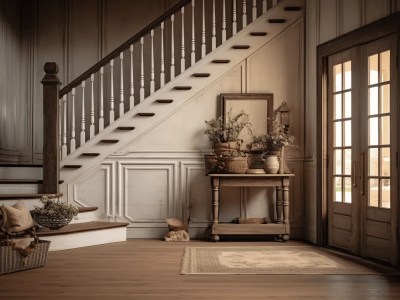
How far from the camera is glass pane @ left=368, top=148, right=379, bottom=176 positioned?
5.14 metres

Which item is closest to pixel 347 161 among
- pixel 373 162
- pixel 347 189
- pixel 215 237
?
pixel 347 189

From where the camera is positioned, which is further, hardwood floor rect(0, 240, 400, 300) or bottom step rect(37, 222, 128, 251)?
bottom step rect(37, 222, 128, 251)

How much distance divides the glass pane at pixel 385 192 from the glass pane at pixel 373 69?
1.02 metres

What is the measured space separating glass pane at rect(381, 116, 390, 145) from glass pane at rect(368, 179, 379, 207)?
0.41m

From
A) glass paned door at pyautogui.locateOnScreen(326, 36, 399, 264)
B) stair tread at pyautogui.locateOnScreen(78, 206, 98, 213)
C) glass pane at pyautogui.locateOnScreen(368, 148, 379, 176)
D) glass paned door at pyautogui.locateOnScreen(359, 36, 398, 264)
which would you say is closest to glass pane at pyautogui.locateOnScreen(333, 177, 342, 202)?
glass paned door at pyautogui.locateOnScreen(326, 36, 399, 264)

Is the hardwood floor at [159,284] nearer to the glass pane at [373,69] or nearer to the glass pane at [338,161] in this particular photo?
the glass pane at [338,161]

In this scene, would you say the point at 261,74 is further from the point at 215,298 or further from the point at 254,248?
the point at 215,298

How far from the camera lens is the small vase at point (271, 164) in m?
6.29

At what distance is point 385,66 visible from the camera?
503 cm

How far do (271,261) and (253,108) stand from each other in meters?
2.46

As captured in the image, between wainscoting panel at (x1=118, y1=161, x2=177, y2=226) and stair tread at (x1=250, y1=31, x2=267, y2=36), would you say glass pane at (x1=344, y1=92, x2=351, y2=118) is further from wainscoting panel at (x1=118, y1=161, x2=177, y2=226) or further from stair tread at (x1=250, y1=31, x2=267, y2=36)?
wainscoting panel at (x1=118, y1=161, x2=177, y2=226)

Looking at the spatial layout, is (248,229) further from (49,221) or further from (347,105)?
(49,221)

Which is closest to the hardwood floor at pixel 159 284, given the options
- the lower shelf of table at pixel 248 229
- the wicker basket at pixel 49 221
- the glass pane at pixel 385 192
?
the wicker basket at pixel 49 221

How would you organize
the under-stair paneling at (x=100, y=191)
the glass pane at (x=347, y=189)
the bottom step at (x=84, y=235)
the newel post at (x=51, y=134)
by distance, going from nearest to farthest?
1. the bottom step at (x=84, y=235)
2. the glass pane at (x=347, y=189)
3. the newel post at (x=51, y=134)
4. the under-stair paneling at (x=100, y=191)
